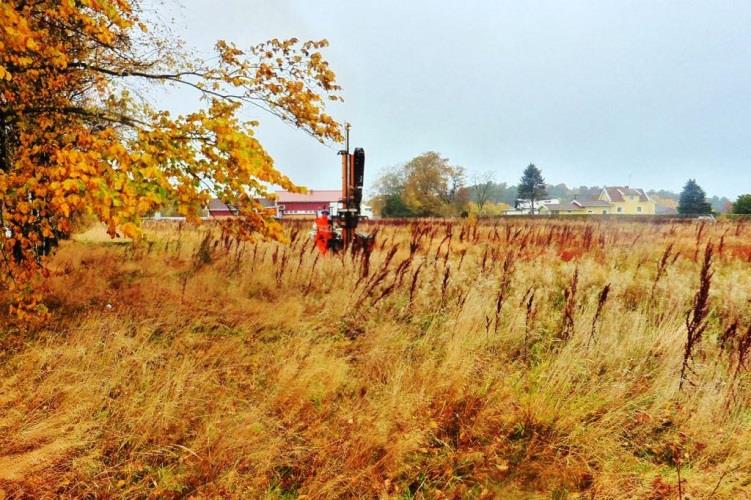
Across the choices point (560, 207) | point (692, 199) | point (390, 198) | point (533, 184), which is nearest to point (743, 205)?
point (692, 199)

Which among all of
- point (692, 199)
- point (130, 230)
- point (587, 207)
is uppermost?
point (692, 199)

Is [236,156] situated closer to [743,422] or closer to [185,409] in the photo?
[185,409]

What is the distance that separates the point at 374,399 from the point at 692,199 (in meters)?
73.1

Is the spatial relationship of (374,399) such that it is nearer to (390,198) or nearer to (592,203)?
(390,198)

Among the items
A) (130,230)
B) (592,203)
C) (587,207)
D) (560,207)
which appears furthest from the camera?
(560,207)

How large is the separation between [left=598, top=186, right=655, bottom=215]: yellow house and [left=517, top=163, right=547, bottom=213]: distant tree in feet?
43.1

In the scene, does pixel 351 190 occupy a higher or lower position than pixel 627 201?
lower

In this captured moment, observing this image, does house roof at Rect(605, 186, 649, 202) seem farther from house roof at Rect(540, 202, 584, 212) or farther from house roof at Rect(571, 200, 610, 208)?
house roof at Rect(540, 202, 584, 212)

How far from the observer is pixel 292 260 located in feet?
22.1

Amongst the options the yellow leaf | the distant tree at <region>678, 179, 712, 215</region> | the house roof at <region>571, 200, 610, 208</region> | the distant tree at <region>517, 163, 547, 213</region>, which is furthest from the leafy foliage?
the yellow leaf

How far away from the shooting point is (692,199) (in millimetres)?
57625

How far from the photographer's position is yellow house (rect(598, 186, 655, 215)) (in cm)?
7606

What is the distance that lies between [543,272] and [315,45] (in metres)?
4.34

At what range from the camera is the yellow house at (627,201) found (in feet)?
250
